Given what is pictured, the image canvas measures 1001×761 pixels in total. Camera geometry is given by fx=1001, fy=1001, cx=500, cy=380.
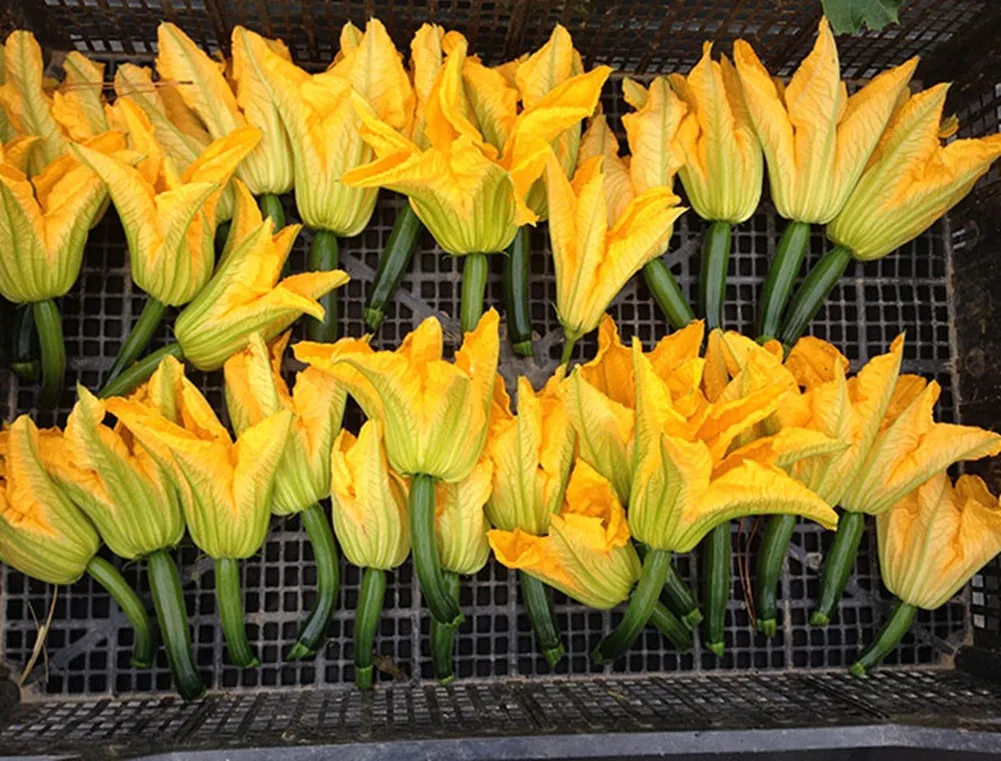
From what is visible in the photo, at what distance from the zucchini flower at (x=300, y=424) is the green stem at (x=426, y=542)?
0.46ft

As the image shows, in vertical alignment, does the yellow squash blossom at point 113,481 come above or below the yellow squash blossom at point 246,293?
below

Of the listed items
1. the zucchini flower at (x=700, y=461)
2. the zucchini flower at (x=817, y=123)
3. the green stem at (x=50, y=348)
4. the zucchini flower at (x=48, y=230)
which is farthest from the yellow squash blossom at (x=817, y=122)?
the green stem at (x=50, y=348)

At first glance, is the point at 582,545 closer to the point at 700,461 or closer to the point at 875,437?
the point at 700,461

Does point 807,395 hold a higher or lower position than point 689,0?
lower

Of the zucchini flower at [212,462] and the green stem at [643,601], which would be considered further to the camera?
the green stem at [643,601]

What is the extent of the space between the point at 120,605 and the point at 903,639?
119 cm

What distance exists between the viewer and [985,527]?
1424mm

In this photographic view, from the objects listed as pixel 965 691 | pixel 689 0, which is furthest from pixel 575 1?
pixel 965 691

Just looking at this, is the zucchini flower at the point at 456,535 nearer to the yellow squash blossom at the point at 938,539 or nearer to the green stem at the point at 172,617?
the green stem at the point at 172,617

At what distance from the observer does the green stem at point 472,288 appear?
1449 mm

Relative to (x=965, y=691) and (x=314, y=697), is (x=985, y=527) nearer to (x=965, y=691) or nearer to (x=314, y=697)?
(x=965, y=691)

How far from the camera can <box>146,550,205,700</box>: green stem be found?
136 centimetres

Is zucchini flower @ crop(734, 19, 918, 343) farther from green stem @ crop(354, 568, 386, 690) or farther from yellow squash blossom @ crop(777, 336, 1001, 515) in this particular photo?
green stem @ crop(354, 568, 386, 690)

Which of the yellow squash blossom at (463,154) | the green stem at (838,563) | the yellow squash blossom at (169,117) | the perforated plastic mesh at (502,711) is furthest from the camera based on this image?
the green stem at (838,563)
